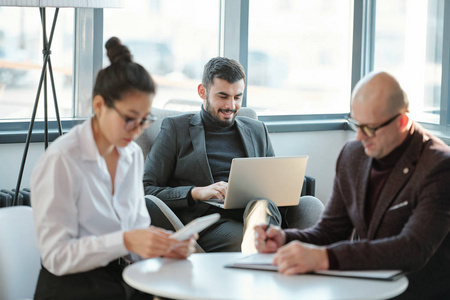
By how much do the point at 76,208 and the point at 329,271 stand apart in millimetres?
745

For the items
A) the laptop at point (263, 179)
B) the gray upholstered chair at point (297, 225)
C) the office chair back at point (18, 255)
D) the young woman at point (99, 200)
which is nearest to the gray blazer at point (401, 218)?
the young woman at point (99, 200)

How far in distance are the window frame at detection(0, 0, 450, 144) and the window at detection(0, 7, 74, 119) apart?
72 millimetres

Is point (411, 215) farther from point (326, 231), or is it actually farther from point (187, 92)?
point (187, 92)

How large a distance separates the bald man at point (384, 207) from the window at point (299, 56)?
2.59 meters

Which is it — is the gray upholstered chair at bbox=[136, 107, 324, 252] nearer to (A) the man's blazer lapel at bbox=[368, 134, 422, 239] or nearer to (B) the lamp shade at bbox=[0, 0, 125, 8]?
(B) the lamp shade at bbox=[0, 0, 125, 8]

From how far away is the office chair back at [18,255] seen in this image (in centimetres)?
205

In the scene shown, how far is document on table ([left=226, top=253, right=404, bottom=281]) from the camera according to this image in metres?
1.73

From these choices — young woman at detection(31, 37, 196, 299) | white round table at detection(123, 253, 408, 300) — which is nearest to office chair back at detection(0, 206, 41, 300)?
young woman at detection(31, 37, 196, 299)

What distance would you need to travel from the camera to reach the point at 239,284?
1681 mm

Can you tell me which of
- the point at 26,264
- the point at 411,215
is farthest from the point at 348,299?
the point at 26,264

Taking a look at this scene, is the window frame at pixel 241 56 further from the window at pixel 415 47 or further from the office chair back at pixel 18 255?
the office chair back at pixel 18 255

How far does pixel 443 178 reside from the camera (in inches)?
73.9

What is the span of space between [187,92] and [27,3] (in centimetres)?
171

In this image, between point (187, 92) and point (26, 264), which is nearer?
point (26, 264)
